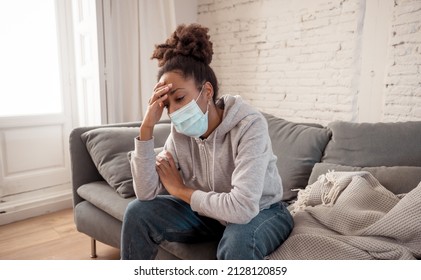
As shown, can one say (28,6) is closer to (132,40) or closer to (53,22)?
(53,22)

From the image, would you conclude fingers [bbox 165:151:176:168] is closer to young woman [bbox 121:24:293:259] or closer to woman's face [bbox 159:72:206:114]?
young woman [bbox 121:24:293:259]

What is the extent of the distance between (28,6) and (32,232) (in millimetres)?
1599

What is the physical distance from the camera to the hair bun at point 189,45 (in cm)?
106

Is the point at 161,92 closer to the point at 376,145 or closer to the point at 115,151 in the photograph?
the point at 115,151

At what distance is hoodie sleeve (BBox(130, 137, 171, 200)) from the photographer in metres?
1.12

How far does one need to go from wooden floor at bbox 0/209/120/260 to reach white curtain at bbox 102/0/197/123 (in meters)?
0.85

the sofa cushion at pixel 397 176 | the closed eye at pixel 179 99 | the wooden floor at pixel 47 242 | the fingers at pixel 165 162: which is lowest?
the wooden floor at pixel 47 242

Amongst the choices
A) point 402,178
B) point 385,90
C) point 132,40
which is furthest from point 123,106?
point 402,178

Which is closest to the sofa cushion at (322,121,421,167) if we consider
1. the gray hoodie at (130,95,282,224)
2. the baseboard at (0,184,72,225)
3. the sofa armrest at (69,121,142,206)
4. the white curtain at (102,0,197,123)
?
the gray hoodie at (130,95,282,224)

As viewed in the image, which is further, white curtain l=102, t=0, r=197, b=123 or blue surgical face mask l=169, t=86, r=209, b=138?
white curtain l=102, t=0, r=197, b=123

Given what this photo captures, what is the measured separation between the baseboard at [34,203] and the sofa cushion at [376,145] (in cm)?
200

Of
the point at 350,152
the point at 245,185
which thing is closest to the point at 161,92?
the point at 245,185

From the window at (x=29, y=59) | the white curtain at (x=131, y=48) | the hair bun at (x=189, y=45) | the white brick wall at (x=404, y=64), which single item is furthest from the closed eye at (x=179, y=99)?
the window at (x=29, y=59)

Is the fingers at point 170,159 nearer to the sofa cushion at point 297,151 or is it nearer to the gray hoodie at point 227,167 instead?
the gray hoodie at point 227,167
